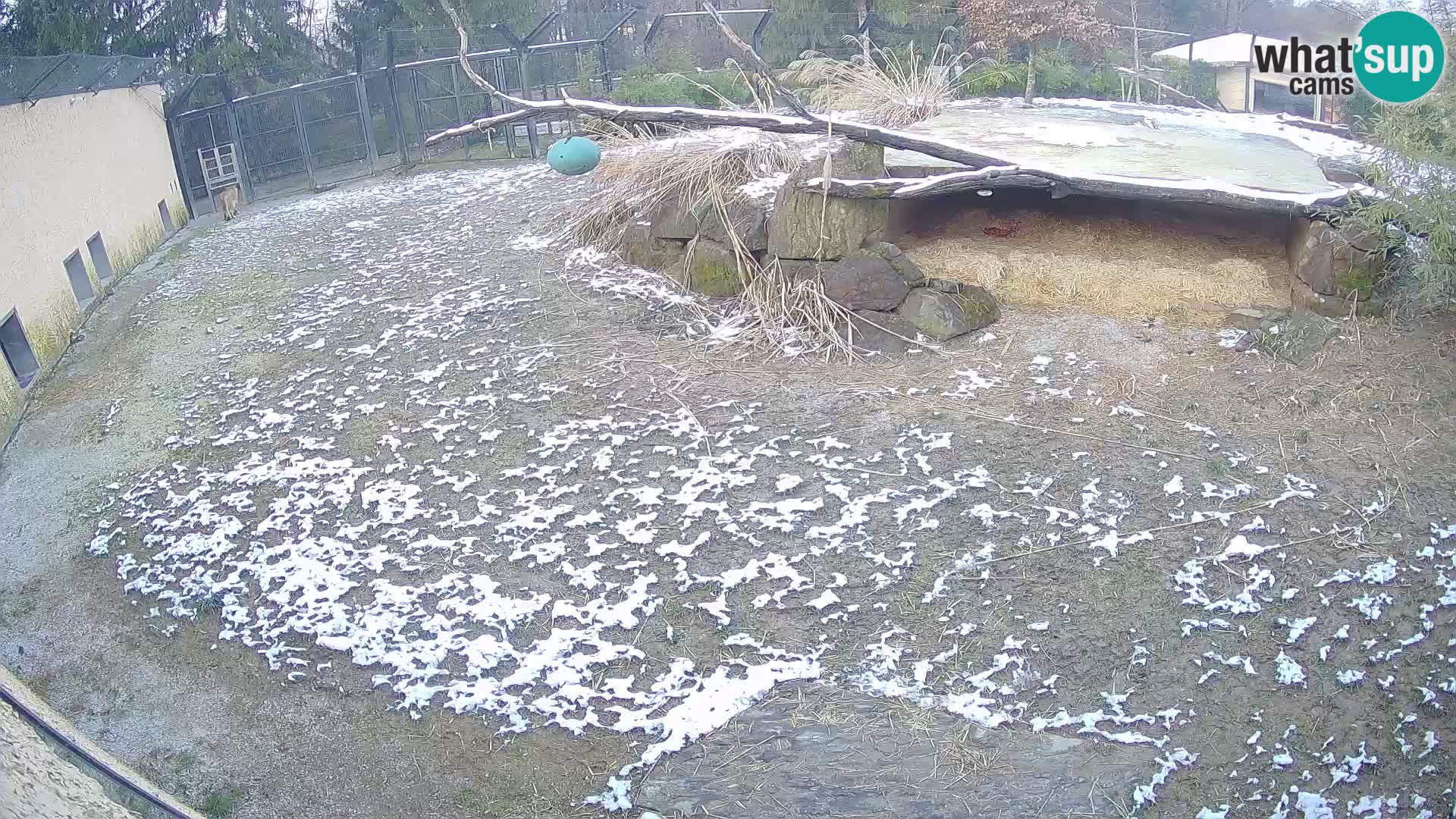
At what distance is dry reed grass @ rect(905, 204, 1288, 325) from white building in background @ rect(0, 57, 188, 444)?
17.9 feet

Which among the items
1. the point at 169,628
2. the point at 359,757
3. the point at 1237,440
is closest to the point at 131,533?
the point at 169,628

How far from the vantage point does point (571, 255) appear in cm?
718

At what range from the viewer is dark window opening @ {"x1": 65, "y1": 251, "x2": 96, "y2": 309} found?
714 centimetres

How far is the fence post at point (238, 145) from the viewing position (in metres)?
10.8

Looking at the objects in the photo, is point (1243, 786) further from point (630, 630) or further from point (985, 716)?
point (630, 630)

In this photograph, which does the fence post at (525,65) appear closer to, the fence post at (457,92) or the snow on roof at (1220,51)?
the fence post at (457,92)

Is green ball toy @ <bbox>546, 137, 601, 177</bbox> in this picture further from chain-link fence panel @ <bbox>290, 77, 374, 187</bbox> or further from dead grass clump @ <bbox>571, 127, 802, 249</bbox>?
chain-link fence panel @ <bbox>290, 77, 374, 187</bbox>

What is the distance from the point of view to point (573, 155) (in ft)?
18.3

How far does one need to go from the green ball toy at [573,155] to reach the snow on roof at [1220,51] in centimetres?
1454

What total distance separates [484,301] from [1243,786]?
16.9 ft

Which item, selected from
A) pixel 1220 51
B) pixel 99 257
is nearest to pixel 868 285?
pixel 99 257

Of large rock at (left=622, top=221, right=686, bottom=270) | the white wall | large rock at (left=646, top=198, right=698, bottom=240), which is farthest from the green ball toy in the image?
the white wall

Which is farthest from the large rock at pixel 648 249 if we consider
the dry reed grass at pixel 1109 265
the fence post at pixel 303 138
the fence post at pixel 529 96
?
the fence post at pixel 303 138

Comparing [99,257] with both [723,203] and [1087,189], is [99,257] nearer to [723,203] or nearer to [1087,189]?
[723,203]
